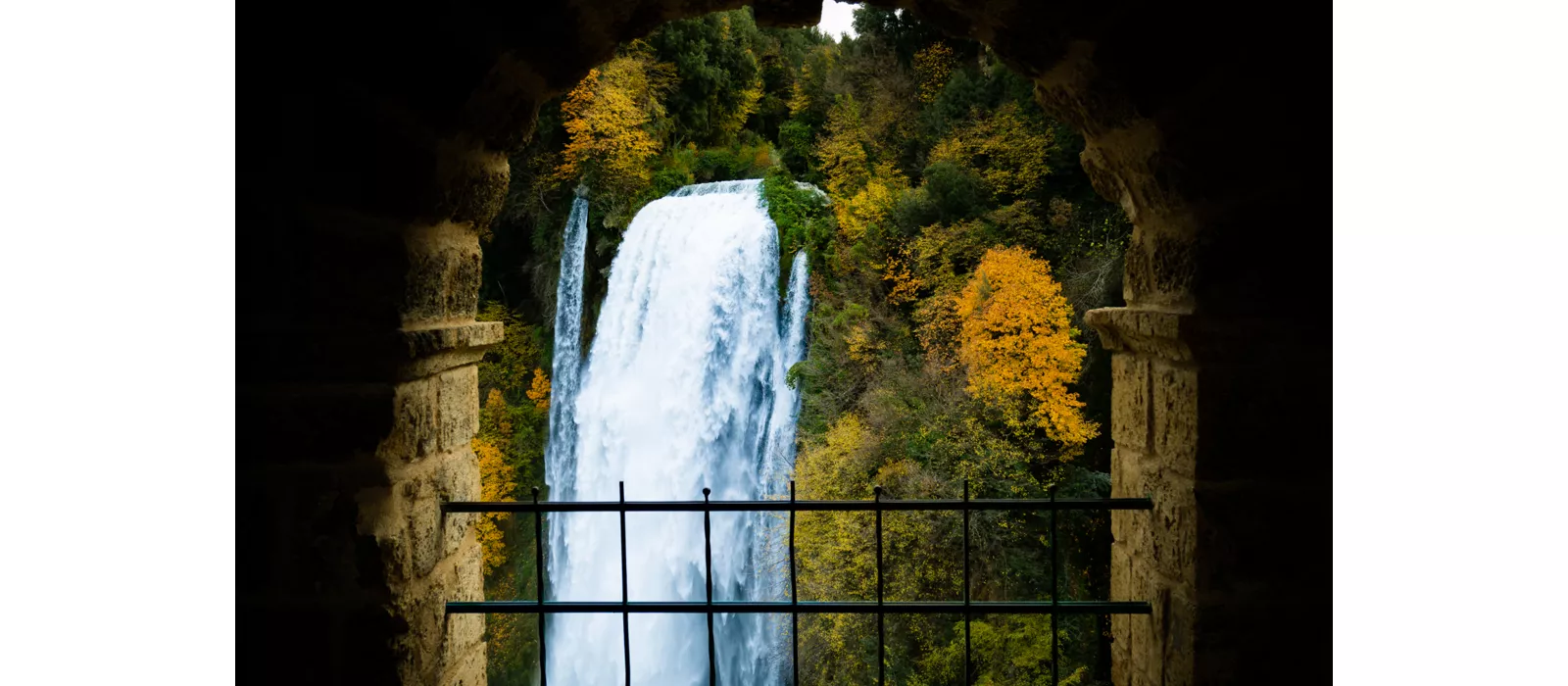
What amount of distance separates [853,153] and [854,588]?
6.95m

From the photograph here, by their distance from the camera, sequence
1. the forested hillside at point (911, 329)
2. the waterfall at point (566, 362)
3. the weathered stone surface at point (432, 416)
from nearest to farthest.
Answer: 1. the weathered stone surface at point (432, 416)
2. the forested hillside at point (911, 329)
3. the waterfall at point (566, 362)

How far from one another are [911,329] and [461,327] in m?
9.60

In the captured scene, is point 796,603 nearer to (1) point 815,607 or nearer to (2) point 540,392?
(1) point 815,607

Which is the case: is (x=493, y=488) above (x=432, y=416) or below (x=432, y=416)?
below

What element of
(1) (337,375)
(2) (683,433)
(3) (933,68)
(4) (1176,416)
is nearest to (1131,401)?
(4) (1176,416)

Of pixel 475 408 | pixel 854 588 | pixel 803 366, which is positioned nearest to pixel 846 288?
pixel 803 366

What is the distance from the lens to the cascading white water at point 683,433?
1182 cm

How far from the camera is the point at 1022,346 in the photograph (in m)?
9.64

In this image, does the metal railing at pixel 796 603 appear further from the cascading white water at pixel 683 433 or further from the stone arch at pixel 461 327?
the cascading white water at pixel 683 433

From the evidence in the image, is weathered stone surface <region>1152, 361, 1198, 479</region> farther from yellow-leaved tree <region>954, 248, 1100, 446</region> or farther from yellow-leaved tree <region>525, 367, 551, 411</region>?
yellow-leaved tree <region>525, 367, 551, 411</region>

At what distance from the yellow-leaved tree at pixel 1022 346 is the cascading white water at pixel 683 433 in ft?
9.91

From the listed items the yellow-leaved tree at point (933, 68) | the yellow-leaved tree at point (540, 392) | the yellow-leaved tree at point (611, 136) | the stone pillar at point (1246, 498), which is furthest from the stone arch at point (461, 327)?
the yellow-leaved tree at point (540, 392)

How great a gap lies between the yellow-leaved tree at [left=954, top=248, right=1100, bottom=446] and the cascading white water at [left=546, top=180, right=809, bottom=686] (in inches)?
119

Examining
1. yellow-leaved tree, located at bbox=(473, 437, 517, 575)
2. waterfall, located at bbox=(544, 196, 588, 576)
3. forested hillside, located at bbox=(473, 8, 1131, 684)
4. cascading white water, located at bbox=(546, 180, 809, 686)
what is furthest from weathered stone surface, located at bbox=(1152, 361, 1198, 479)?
yellow-leaved tree, located at bbox=(473, 437, 517, 575)
